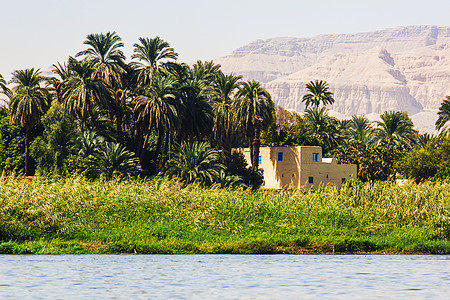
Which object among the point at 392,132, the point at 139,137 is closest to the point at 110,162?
the point at 139,137

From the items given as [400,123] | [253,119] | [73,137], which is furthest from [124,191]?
[400,123]

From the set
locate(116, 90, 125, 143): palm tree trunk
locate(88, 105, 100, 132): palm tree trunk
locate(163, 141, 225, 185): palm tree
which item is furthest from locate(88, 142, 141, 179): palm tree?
locate(116, 90, 125, 143): palm tree trunk

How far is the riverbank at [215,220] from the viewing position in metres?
31.5

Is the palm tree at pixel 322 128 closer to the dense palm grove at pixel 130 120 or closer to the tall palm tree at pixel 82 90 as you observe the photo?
the dense palm grove at pixel 130 120

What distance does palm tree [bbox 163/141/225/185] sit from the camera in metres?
64.7

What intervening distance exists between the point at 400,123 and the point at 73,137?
6143cm

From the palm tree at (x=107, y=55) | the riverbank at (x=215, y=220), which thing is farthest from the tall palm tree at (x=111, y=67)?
the riverbank at (x=215, y=220)

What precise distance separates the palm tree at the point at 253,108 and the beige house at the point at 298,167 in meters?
9.02

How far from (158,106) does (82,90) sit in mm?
8185

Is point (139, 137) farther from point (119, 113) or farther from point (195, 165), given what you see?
point (195, 165)

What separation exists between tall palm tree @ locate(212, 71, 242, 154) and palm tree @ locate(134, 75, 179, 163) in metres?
9.43

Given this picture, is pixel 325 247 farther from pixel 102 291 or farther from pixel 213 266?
pixel 102 291

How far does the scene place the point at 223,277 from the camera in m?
22.1

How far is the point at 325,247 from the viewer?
32094 mm
